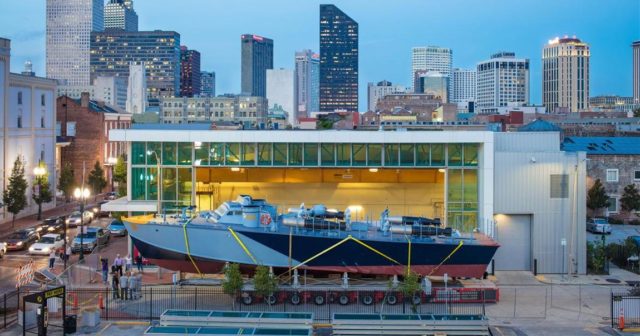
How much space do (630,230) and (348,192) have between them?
2284 centimetres

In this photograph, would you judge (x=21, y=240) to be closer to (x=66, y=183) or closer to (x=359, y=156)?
(x=359, y=156)

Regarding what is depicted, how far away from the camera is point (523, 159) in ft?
121

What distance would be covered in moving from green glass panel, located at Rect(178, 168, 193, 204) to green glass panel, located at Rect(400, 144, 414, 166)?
10087 mm

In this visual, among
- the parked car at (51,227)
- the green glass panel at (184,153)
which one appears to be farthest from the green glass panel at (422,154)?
the parked car at (51,227)

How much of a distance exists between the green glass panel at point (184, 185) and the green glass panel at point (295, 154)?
4.88 m

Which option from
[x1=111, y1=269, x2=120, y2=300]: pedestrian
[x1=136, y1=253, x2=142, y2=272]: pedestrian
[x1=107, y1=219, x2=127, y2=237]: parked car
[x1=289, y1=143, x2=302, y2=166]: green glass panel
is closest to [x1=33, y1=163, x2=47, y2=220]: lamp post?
[x1=107, y1=219, x2=127, y2=237]: parked car

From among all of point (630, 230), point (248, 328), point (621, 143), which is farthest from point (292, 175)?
point (621, 143)

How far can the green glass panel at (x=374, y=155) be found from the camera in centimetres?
3747

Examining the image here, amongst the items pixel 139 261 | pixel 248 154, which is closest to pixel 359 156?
pixel 248 154

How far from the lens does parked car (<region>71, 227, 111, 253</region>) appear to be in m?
43.0

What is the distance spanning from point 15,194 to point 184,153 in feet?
78.6

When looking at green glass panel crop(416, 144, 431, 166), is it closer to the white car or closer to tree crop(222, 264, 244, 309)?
tree crop(222, 264, 244, 309)

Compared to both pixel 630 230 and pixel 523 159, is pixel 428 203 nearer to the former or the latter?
pixel 523 159

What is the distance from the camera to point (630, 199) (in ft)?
186
